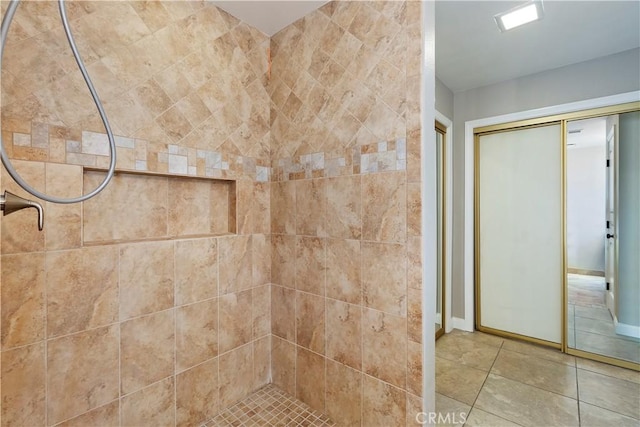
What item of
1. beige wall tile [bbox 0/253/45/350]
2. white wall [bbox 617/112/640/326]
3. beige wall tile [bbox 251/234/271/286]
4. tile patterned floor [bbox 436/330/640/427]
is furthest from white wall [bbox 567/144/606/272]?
beige wall tile [bbox 0/253/45/350]

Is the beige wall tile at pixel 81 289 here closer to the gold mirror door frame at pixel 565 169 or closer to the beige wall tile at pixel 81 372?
the beige wall tile at pixel 81 372

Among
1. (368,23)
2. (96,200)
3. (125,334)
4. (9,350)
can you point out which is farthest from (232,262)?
(368,23)

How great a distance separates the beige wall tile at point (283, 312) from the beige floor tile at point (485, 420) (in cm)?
120

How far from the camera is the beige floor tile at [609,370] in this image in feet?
7.13

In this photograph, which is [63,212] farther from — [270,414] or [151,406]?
[270,414]

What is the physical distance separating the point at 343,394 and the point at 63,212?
165 centimetres

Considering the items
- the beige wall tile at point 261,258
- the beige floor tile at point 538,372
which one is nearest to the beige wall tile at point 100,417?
the beige wall tile at point 261,258

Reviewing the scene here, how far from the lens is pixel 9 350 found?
3.55 feet

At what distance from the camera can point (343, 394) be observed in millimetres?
1616

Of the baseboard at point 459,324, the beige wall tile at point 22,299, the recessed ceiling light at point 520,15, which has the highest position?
the recessed ceiling light at point 520,15

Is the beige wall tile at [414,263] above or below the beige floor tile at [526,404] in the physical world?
above

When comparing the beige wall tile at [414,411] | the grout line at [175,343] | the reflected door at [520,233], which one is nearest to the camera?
the beige wall tile at [414,411]

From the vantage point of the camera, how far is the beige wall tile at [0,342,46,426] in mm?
1078

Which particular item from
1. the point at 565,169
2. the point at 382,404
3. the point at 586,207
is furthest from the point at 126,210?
the point at 586,207
